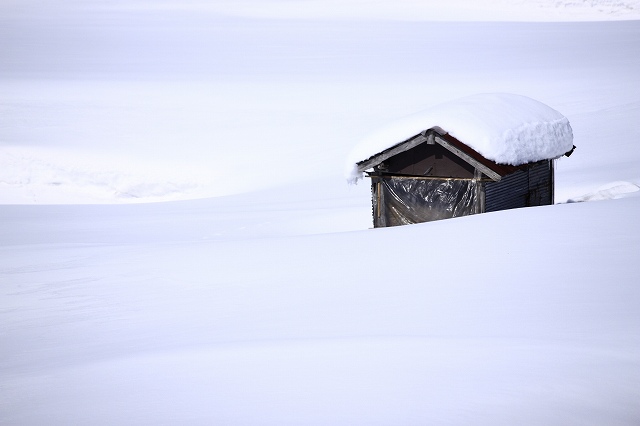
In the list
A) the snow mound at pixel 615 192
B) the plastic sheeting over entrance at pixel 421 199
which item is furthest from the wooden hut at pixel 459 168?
the snow mound at pixel 615 192

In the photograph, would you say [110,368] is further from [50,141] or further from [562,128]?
[50,141]

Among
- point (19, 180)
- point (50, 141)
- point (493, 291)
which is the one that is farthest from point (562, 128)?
point (50, 141)

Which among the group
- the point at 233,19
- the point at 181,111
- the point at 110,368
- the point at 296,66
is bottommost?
the point at 110,368

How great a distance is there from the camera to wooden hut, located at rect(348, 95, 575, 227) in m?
14.0

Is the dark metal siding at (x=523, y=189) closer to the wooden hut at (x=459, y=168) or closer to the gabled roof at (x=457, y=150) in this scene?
the wooden hut at (x=459, y=168)

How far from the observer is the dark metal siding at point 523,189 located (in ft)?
48.4

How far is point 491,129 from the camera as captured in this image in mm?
13961

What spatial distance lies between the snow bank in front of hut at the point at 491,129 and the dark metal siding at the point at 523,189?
0.68m

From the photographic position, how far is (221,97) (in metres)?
44.6

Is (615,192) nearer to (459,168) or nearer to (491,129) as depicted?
(459,168)

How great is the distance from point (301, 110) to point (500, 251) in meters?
32.5

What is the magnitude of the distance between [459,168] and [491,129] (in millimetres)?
1117

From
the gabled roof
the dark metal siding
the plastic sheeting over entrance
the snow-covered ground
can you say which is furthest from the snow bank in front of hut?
the snow-covered ground

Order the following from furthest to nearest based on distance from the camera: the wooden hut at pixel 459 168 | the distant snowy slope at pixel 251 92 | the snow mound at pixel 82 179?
the distant snowy slope at pixel 251 92 < the snow mound at pixel 82 179 < the wooden hut at pixel 459 168
